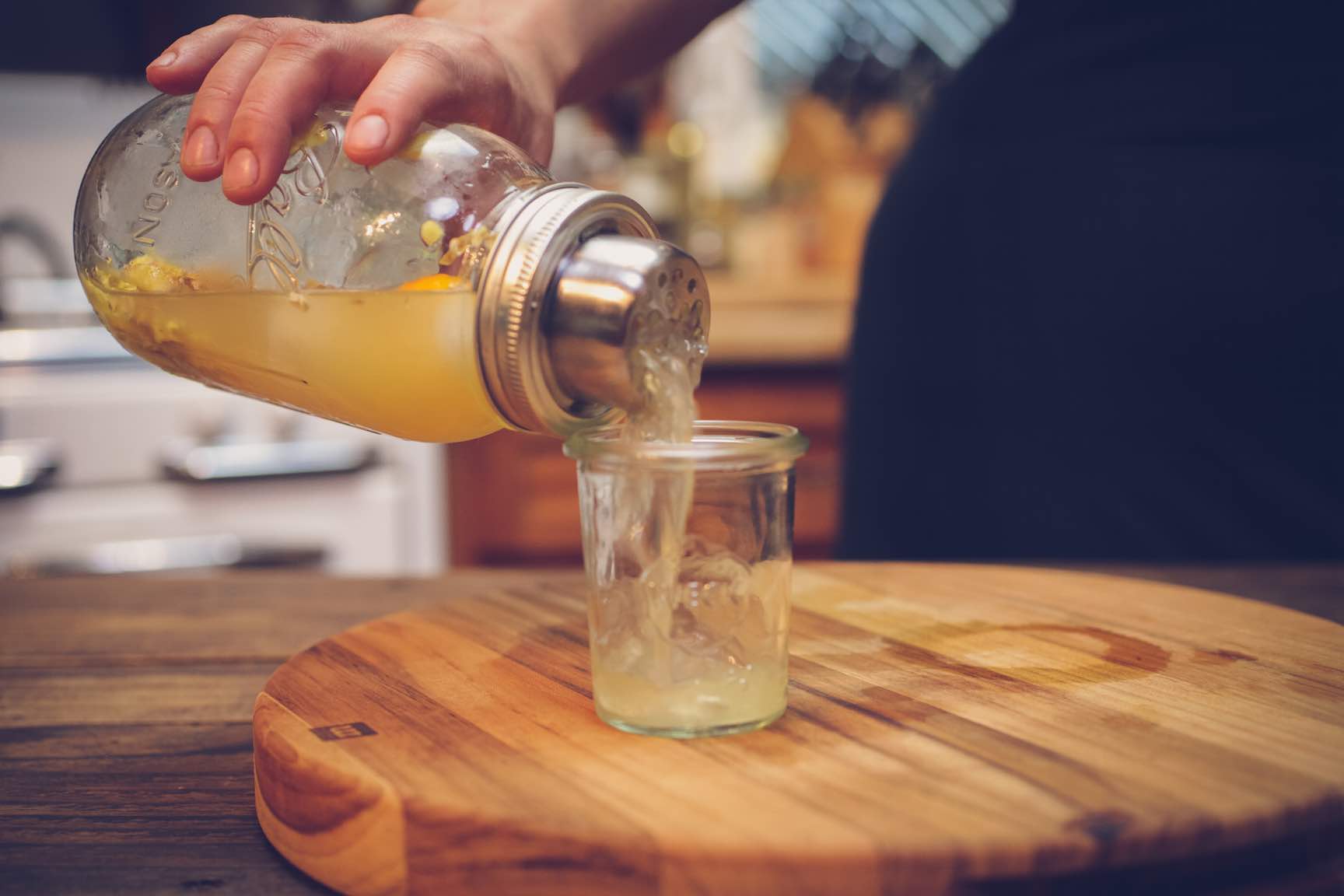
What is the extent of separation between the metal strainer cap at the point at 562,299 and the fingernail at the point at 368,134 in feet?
0.27

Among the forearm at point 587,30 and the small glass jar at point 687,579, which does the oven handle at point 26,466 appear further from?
the small glass jar at point 687,579

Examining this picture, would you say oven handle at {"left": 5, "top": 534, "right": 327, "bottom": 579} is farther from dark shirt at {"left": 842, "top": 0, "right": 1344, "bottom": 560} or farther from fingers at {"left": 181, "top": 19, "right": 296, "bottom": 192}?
fingers at {"left": 181, "top": 19, "right": 296, "bottom": 192}

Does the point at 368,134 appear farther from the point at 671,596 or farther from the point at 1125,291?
the point at 1125,291

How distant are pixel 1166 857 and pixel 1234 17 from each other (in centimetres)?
96

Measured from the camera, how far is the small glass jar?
617 mm

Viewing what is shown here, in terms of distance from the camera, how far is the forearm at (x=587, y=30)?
95 cm

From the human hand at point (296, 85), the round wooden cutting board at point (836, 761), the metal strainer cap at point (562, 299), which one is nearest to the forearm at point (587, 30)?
the human hand at point (296, 85)

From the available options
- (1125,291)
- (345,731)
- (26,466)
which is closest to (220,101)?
(345,731)

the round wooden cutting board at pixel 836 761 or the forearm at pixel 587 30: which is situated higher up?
the forearm at pixel 587 30

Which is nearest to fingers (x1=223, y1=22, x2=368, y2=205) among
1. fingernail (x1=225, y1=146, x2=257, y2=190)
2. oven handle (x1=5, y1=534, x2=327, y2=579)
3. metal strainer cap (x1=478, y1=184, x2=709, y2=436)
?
fingernail (x1=225, y1=146, x2=257, y2=190)

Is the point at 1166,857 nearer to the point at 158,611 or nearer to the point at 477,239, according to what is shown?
the point at 477,239

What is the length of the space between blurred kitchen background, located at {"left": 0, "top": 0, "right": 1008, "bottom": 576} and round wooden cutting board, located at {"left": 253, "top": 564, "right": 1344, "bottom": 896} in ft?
2.79

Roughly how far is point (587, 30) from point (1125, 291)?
0.58 meters

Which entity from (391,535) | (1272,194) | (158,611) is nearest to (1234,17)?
(1272,194)
